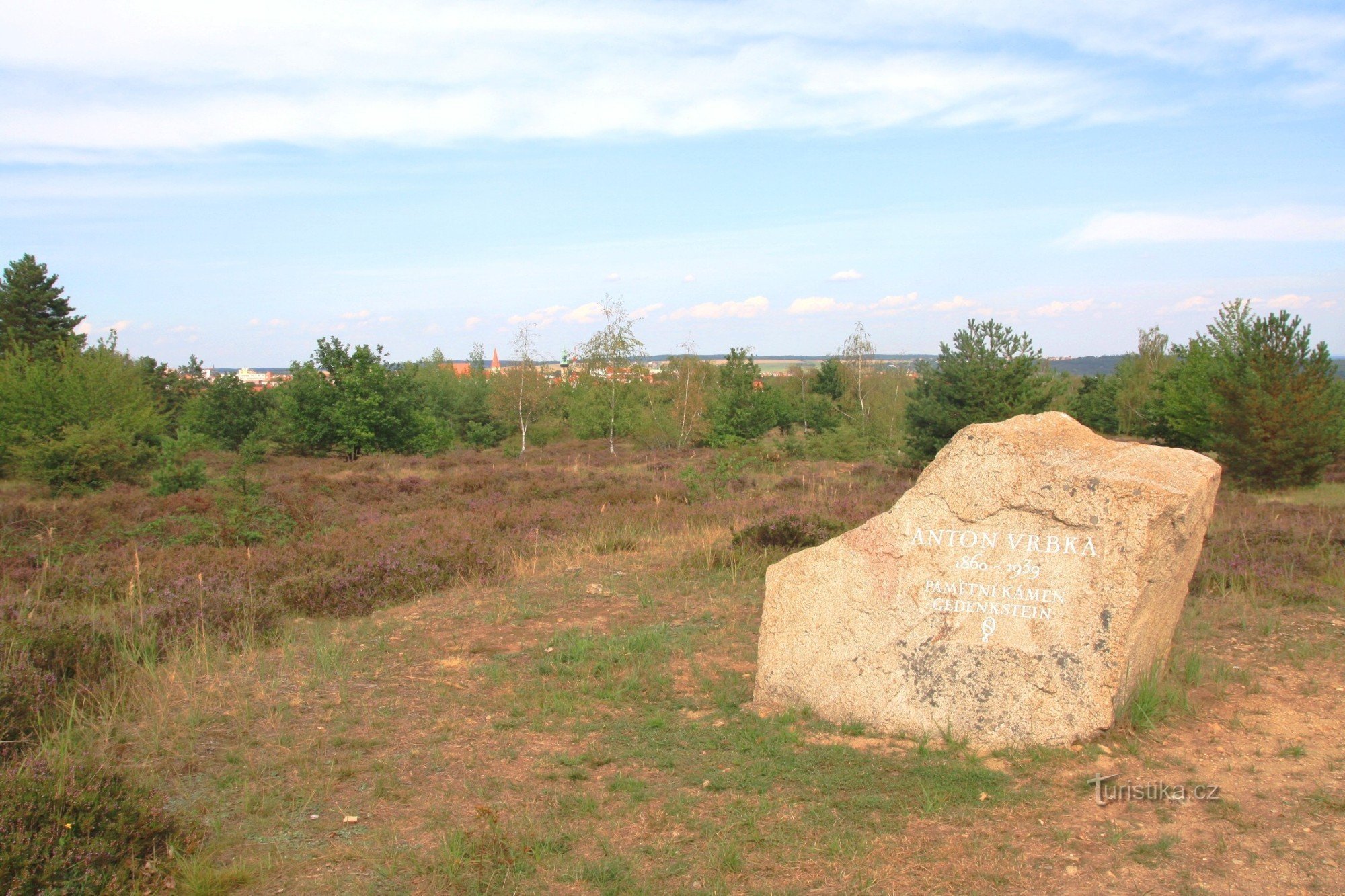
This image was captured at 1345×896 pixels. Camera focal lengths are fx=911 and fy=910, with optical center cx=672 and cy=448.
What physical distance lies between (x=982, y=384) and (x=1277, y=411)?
5.79 m

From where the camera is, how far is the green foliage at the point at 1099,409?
3925 centimetres

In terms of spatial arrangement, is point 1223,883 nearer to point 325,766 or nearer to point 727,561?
point 325,766

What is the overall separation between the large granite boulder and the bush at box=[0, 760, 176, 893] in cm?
341

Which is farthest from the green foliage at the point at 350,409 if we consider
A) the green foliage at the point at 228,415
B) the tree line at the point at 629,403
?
the green foliage at the point at 228,415

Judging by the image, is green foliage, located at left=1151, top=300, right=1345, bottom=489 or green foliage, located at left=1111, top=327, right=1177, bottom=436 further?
green foliage, located at left=1111, top=327, right=1177, bottom=436

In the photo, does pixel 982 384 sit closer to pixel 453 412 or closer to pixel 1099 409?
pixel 1099 409

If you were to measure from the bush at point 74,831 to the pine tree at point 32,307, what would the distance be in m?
37.0

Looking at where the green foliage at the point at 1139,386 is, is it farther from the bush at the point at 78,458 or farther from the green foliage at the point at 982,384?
the bush at the point at 78,458

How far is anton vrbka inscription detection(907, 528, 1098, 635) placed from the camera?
5.09m

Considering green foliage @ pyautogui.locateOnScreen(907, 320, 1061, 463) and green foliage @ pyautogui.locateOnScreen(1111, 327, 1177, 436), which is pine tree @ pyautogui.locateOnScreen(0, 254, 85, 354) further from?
green foliage @ pyautogui.locateOnScreen(1111, 327, 1177, 436)

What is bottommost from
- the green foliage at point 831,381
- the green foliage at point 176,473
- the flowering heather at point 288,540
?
the flowering heather at point 288,540

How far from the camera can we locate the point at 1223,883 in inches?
137

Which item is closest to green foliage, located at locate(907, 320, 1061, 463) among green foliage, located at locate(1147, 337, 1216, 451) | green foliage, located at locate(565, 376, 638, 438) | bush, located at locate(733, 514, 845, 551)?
green foliage, located at locate(1147, 337, 1216, 451)

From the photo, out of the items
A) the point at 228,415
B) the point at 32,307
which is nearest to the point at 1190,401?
the point at 228,415
